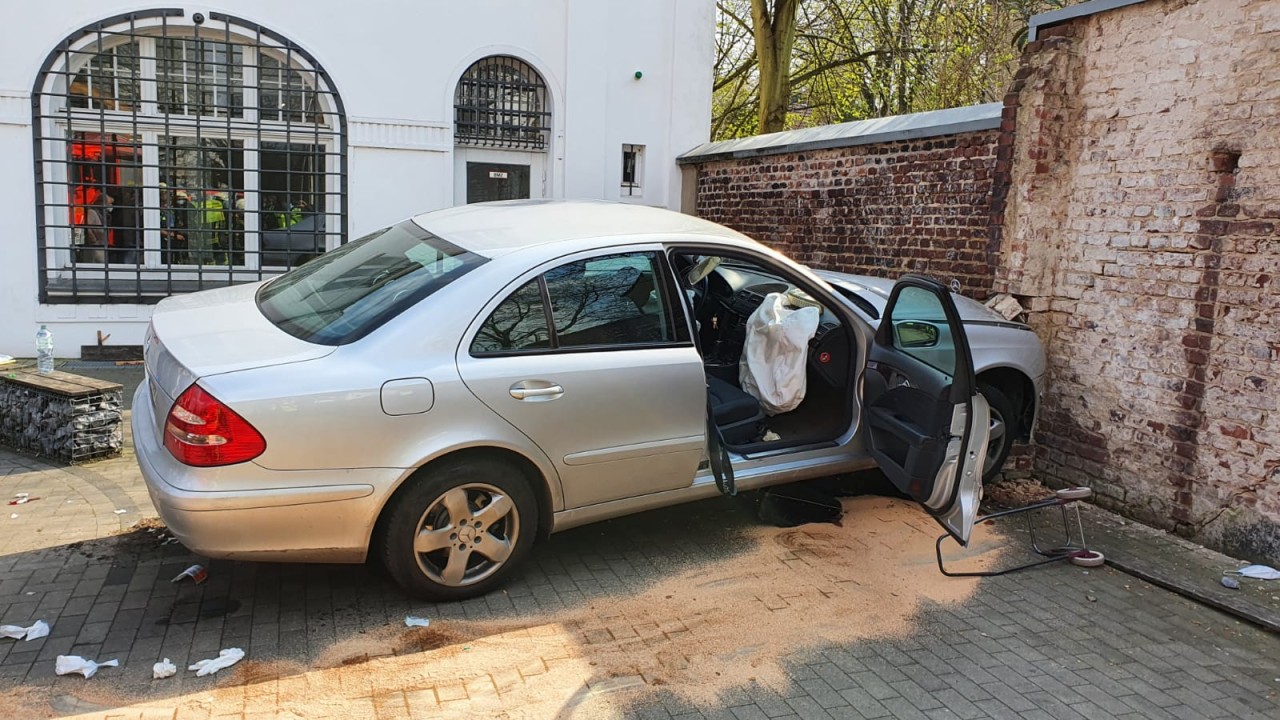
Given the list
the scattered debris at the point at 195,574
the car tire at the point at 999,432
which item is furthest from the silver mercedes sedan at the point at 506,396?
the car tire at the point at 999,432

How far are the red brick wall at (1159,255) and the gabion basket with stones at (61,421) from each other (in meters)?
6.02

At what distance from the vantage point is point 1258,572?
478 cm

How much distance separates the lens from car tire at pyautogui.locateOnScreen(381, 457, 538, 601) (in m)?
3.81

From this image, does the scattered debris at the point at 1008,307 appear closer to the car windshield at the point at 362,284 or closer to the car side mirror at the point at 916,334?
the car side mirror at the point at 916,334

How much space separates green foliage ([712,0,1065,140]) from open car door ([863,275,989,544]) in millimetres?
10919

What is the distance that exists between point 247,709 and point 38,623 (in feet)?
3.87

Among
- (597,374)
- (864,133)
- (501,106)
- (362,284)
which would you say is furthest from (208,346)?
(501,106)

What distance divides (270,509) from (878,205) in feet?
19.9

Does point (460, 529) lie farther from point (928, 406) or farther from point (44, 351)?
point (44, 351)

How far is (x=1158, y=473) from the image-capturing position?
5.43 metres

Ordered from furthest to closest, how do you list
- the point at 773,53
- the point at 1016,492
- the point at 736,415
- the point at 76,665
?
the point at 773,53 → the point at 1016,492 → the point at 736,415 → the point at 76,665

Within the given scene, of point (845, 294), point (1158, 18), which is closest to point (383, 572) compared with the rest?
point (845, 294)

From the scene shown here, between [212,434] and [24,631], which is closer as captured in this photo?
[212,434]

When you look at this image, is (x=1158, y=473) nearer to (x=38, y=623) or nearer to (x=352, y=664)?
(x=352, y=664)
